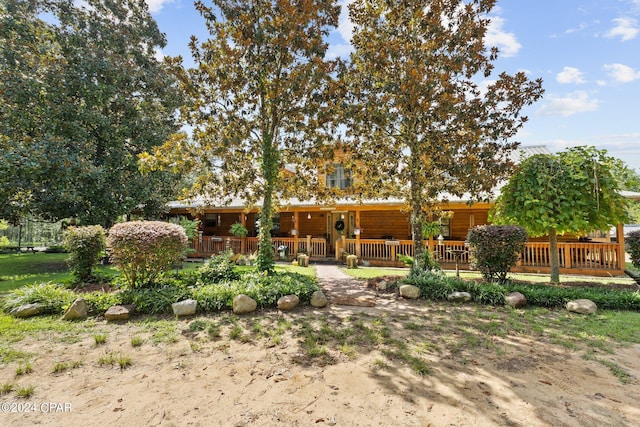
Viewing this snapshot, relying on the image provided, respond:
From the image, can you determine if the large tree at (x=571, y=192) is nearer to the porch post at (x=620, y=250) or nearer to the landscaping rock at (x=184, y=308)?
the porch post at (x=620, y=250)

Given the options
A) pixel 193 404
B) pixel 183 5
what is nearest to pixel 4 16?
pixel 183 5

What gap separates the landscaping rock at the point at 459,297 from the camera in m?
6.93

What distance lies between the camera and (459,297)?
693cm

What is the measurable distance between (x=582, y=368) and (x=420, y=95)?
6.33 meters

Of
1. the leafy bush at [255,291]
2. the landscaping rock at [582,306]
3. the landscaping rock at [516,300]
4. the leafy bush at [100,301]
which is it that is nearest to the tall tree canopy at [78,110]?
the leafy bush at [100,301]

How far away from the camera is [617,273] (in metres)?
11.0

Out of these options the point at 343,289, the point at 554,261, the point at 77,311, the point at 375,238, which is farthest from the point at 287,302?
the point at 375,238

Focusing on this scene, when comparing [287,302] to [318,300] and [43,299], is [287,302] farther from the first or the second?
[43,299]

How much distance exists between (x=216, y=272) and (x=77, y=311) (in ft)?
9.65

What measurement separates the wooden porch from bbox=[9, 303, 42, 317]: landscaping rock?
6525mm

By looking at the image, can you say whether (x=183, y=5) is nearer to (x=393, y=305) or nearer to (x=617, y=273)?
(x=393, y=305)

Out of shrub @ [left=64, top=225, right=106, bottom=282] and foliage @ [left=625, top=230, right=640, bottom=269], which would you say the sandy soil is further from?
foliage @ [left=625, top=230, right=640, bottom=269]

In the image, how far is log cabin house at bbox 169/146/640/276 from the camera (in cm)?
1141

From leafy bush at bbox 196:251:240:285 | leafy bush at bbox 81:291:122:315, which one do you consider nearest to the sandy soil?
leafy bush at bbox 81:291:122:315
